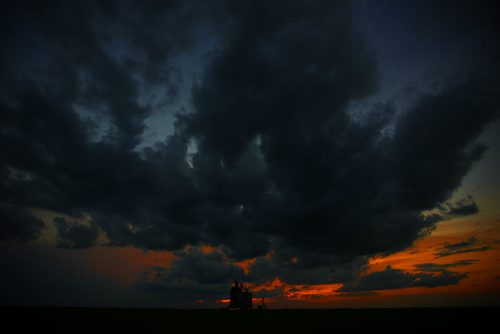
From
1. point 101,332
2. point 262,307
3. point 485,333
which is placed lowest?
point 485,333

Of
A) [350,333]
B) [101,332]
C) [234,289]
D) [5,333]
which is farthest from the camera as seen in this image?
[234,289]

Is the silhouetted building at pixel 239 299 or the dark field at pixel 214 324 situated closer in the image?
the dark field at pixel 214 324

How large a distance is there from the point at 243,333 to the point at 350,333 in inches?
601

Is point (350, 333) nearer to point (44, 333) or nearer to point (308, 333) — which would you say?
point (308, 333)

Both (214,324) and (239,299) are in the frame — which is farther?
(239,299)

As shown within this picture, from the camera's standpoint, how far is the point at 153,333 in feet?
141

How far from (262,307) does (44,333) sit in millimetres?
157373

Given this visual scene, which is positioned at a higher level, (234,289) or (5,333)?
(234,289)

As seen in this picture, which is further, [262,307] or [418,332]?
[262,307]

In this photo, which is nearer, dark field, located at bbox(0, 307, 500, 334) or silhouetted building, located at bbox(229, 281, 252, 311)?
dark field, located at bbox(0, 307, 500, 334)

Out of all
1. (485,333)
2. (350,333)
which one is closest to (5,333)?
(350,333)

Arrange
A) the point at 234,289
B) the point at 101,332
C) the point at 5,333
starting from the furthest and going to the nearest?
the point at 234,289
the point at 101,332
the point at 5,333

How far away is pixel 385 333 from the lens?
46.9 metres

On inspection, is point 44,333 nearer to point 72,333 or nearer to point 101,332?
point 72,333
